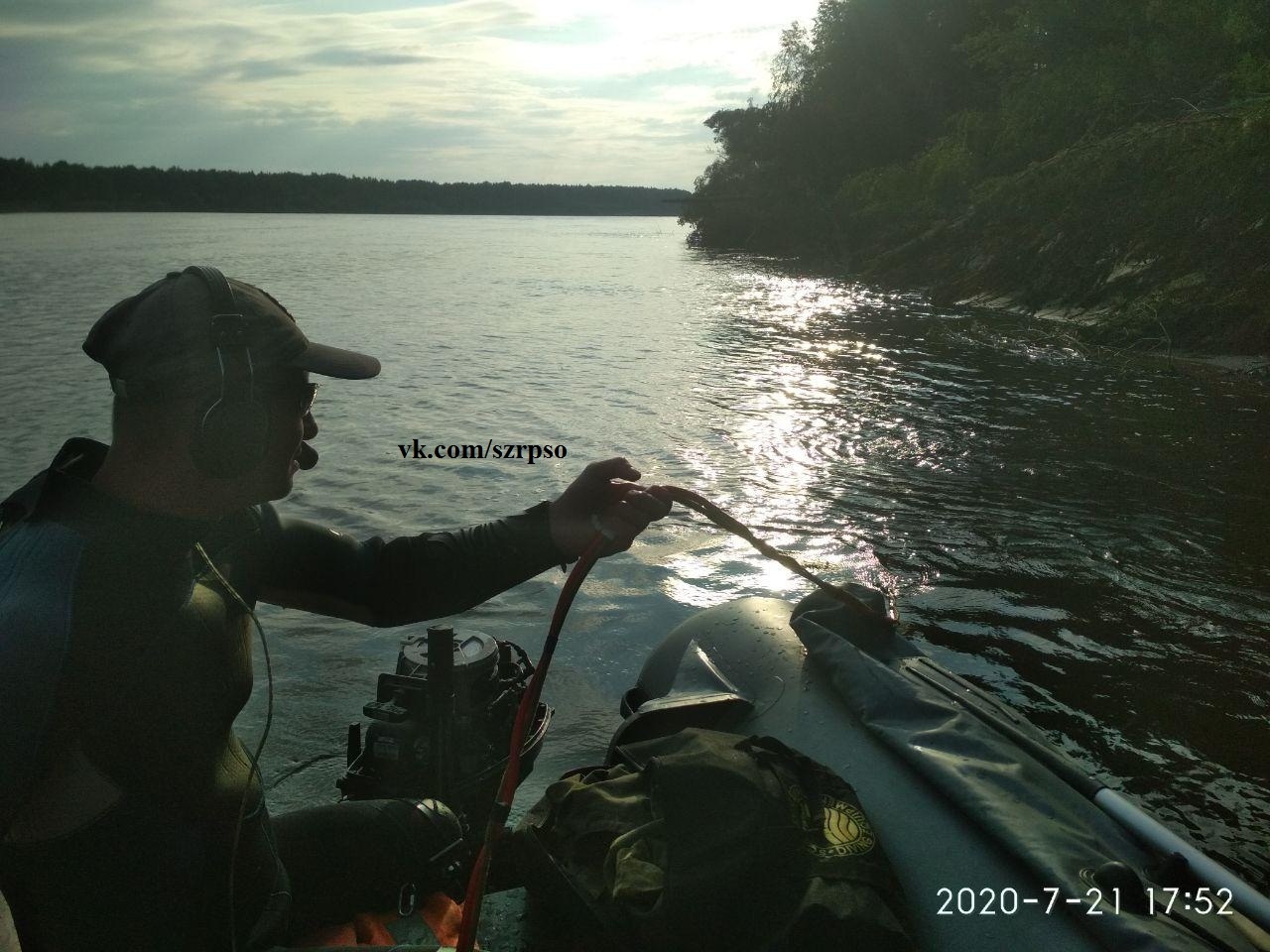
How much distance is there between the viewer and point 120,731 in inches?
69.8

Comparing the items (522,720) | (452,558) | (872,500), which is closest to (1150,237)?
(872,500)

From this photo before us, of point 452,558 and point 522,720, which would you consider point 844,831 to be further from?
point 452,558

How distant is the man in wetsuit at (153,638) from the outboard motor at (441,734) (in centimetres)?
68

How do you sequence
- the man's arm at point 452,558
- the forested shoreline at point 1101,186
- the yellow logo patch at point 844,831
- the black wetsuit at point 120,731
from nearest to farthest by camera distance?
the black wetsuit at point 120,731 → the yellow logo patch at point 844,831 → the man's arm at point 452,558 → the forested shoreline at point 1101,186

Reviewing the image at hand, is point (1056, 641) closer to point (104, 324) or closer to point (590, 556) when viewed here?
point (590, 556)

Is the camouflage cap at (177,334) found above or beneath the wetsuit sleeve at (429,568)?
above

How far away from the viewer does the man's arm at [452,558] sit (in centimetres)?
262

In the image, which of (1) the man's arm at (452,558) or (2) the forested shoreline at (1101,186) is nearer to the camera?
(1) the man's arm at (452,558)

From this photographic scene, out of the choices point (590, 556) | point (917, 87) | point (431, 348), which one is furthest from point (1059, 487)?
point (917, 87)

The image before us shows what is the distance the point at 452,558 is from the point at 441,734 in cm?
57

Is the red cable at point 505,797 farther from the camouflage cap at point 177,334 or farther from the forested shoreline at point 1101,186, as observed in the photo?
the forested shoreline at point 1101,186

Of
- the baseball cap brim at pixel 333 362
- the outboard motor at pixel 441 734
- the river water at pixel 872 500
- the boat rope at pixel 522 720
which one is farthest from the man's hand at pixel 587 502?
the river water at pixel 872 500

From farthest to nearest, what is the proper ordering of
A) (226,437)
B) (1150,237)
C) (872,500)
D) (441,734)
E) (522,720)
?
(1150,237), (872,500), (441,734), (522,720), (226,437)

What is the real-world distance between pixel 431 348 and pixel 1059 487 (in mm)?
12697
